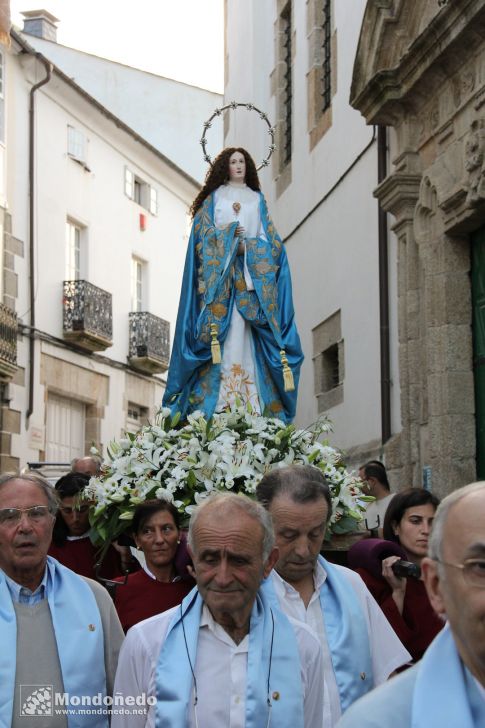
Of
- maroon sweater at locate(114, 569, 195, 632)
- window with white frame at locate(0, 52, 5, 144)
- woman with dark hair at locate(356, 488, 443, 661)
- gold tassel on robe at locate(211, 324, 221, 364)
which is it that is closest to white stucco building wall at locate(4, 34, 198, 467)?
window with white frame at locate(0, 52, 5, 144)

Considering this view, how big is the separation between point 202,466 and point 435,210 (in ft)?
15.9

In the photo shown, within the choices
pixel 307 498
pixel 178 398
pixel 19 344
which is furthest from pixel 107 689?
pixel 19 344

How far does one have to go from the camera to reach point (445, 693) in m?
1.99

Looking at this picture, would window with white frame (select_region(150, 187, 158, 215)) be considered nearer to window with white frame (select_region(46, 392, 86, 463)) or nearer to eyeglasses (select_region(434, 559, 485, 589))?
window with white frame (select_region(46, 392, 86, 463))

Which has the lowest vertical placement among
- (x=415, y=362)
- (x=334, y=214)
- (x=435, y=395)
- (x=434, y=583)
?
(x=434, y=583)

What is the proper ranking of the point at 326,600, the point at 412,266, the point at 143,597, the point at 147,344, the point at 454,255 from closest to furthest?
1. the point at 326,600
2. the point at 143,597
3. the point at 454,255
4. the point at 412,266
5. the point at 147,344

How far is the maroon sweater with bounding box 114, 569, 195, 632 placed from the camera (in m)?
4.84

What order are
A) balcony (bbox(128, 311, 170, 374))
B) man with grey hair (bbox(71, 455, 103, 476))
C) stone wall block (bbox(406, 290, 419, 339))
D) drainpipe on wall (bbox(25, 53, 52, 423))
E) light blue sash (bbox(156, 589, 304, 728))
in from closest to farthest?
1. light blue sash (bbox(156, 589, 304, 728))
2. man with grey hair (bbox(71, 455, 103, 476))
3. stone wall block (bbox(406, 290, 419, 339))
4. drainpipe on wall (bbox(25, 53, 52, 423))
5. balcony (bbox(128, 311, 170, 374))

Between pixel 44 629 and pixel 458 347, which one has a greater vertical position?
pixel 458 347

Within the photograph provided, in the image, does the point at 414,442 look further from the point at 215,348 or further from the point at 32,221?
the point at 32,221

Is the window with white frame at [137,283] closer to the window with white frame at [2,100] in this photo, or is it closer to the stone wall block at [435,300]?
the window with white frame at [2,100]

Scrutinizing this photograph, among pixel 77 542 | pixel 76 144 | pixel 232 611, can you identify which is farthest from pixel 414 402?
pixel 76 144

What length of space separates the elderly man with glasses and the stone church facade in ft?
18.6

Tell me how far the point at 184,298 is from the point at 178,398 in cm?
65
